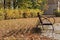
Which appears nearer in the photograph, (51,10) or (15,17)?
(15,17)

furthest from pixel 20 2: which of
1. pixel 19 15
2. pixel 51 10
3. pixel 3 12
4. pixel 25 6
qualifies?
pixel 51 10

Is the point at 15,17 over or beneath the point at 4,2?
beneath

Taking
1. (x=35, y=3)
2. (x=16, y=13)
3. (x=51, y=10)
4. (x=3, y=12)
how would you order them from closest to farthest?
(x=3, y=12), (x=16, y=13), (x=35, y=3), (x=51, y=10)

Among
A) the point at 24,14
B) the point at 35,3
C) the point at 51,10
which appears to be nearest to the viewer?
the point at 24,14

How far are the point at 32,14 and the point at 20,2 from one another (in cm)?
263

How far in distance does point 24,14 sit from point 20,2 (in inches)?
106

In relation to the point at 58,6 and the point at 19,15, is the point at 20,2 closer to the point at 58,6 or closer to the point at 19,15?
the point at 19,15

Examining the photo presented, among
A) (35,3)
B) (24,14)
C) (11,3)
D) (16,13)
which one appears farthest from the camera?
(35,3)

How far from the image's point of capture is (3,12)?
2627 centimetres

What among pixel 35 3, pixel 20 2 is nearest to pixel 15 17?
pixel 20 2

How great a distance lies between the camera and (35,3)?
3944 centimetres

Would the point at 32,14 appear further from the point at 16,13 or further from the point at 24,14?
the point at 16,13

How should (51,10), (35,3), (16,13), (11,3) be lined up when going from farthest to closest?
1. (51,10)
2. (35,3)
3. (11,3)
4. (16,13)

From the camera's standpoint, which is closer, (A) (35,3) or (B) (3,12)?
(B) (3,12)
